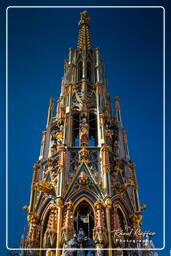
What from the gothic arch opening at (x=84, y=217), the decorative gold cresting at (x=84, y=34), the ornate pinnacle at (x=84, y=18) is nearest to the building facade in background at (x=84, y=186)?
the gothic arch opening at (x=84, y=217)

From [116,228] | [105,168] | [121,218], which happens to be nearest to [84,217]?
[116,228]

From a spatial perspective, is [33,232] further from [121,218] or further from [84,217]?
[121,218]

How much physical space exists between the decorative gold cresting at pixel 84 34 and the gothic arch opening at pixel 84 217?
22847mm

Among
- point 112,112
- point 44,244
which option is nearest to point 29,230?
point 44,244

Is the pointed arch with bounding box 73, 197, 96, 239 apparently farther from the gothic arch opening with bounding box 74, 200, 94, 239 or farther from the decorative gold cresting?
the decorative gold cresting

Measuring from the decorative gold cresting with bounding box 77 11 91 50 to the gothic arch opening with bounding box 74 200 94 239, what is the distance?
22847 mm

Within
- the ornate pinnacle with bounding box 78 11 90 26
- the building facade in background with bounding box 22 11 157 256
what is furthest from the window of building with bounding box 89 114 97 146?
the ornate pinnacle with bounding box 78 11 90 26

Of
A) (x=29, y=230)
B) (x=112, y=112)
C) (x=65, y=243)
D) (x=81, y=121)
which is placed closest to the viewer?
(x=65, y=243)

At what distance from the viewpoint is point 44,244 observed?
24.7 meters

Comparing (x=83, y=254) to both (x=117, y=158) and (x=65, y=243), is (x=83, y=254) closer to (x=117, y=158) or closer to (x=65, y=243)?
(x=65, y=243)

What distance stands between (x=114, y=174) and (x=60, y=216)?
604 cm

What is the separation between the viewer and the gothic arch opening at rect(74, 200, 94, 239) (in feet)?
85.7

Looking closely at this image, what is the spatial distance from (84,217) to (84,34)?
90.5 feet

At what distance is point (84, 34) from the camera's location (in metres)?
47.6
